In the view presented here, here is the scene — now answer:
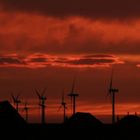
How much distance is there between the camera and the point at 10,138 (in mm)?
198875

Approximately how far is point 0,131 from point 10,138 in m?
2.58

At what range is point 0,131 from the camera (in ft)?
655
